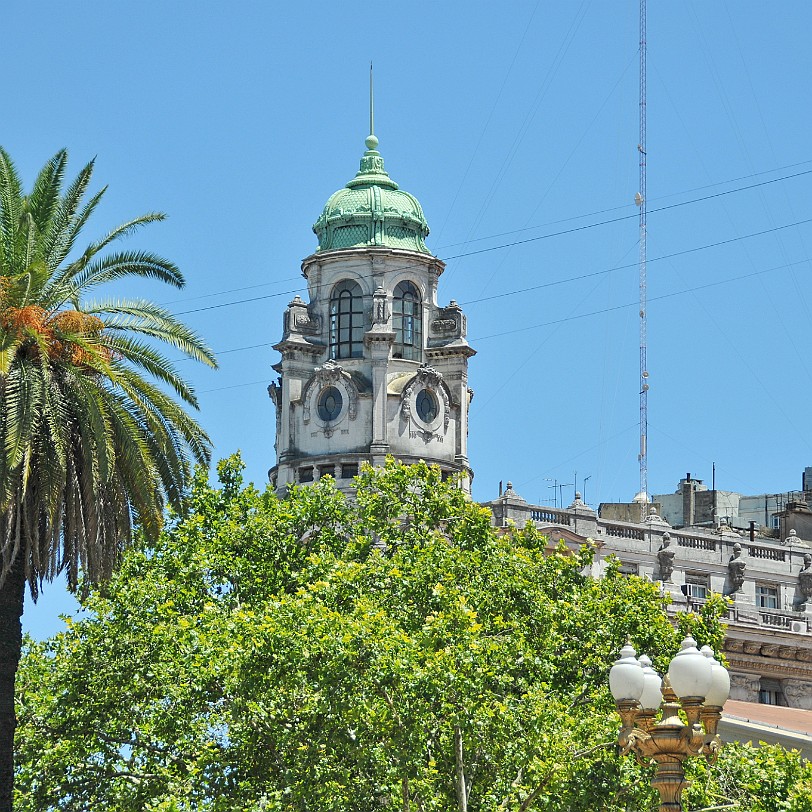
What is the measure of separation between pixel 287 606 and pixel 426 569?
676 centimetres

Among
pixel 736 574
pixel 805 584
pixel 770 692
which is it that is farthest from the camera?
pixel 805 584

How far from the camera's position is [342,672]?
50.5 m

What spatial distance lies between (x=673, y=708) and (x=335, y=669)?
49.8ft

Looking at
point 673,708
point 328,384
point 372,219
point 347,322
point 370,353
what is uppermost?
point 372,219

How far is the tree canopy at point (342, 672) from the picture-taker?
5069 centimetres

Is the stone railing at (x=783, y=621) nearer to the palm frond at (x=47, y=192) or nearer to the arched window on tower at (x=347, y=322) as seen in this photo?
the arched window on tower at (x=347, y=322)

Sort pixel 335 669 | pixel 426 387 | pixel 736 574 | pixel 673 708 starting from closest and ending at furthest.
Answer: pixel 673 708 < pixel 335 669 < pixel 426 387 < pixel 736 574

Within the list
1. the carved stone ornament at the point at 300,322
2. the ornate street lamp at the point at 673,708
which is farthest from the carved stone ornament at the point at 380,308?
the ornate street lamp at the point at 673,708

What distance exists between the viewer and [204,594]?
197 feet

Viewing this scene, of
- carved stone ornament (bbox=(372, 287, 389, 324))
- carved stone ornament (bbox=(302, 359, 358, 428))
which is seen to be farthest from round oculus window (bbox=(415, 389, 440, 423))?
carved stone ornament (bbox=(372, 287, 389, 324))

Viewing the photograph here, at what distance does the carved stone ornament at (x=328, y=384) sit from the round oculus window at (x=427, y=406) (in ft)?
9.14

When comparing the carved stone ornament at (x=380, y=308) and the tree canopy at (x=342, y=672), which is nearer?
the tree canopy at (x=342, y=672)

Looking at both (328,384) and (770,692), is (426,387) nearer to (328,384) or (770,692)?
(328,384)

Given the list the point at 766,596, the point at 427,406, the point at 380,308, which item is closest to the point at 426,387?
the point at 427,406
